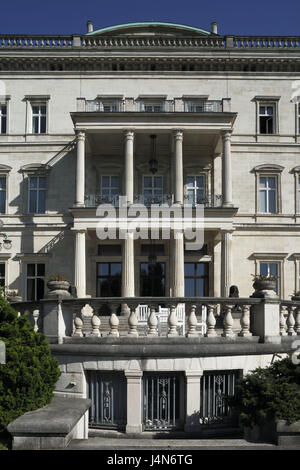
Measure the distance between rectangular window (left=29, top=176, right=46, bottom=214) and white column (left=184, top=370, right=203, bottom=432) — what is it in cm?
A: 2022

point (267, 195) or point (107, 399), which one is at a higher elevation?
point (267, 195)

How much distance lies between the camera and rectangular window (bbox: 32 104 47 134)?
29484 millimetres

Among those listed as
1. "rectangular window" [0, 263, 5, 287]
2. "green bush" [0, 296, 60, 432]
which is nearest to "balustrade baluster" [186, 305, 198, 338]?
"green bush" [0, 296, 60, 432]

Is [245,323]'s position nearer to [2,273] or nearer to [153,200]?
[153,200]

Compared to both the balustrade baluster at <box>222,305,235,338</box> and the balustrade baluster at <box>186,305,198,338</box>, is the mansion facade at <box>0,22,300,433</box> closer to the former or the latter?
the balustrade baluster at <box>222,305,235,338</box>

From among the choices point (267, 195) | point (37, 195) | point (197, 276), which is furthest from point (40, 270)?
point (267, 195)

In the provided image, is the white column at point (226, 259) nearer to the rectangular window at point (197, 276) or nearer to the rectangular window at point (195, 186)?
the rectangular window at point (197, 276)

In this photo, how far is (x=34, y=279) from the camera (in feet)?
92.8

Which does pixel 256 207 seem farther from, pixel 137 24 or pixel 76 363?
pixel 76 363

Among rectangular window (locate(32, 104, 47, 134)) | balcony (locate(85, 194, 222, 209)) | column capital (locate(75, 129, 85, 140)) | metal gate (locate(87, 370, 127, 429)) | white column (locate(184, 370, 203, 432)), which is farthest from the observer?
rectangular window (locate(32, 104, 47, 134))

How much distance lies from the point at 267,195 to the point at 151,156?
670 centimetres

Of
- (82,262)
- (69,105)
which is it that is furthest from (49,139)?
(82,262)

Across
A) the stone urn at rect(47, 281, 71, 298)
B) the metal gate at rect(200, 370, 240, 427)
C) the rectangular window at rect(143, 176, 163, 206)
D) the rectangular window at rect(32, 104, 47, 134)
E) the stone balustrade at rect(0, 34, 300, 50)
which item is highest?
the stone balustrade at rect(0, 34, 300, 50)

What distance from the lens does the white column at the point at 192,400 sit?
9.93 m
